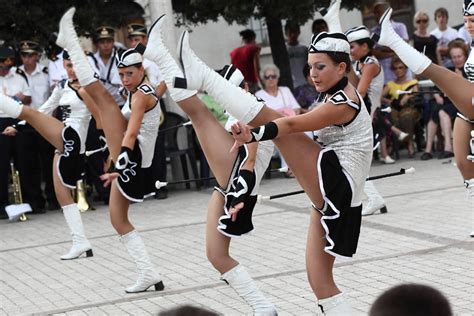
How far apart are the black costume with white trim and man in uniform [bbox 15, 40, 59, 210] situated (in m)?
5.68

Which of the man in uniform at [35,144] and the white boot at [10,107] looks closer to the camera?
the white boot at [10,107]

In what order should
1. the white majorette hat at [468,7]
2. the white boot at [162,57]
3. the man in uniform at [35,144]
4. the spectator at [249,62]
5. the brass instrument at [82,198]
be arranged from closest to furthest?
the white boot at [162,57] → the white majorette hat at [468,7] → the brass instrument at [82,198] → the man in uniform at [35,144] → the spectator at [249,62]

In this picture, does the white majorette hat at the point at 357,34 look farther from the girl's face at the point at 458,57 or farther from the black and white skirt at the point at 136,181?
the girl's face at the point at 458,57

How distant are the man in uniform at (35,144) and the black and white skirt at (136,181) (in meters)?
5.78

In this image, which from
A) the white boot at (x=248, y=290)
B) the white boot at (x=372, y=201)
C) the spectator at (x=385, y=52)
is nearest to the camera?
the white boot at (x=248, y=290)

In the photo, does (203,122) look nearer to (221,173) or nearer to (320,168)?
(221,173)

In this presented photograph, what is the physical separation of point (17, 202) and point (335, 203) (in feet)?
28.0

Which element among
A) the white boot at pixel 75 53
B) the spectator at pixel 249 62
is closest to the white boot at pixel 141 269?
the white boot at pixel 75 53

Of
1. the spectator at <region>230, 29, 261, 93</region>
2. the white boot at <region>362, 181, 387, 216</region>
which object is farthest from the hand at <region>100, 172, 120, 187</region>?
the spectator at <region>230, 29, 261, 93</region>

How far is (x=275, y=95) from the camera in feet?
48.8

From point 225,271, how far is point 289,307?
783 millimetres

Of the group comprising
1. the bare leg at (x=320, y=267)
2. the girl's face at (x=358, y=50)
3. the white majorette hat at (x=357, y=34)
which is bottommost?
the bare leg at (x=320, y=267)

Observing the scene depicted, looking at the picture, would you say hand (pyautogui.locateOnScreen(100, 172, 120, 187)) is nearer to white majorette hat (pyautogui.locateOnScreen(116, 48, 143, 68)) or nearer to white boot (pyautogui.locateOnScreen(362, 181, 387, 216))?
white majorette hat (pyautogui.locateOnScreen(116, 48, 143, 68))

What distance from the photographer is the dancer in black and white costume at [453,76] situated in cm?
741
